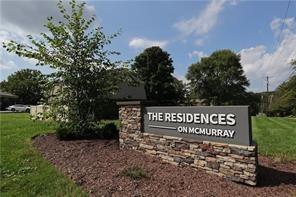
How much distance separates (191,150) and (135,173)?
137 centimetres

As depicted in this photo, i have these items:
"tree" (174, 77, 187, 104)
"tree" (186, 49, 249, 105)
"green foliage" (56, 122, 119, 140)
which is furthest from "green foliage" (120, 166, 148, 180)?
"tree" (186, 49, 249, 105)

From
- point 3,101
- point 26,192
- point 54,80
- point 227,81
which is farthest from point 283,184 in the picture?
point 3,101

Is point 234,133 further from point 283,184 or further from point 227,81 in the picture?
point 227,81

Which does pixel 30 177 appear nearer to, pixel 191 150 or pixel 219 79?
pixel 191 150

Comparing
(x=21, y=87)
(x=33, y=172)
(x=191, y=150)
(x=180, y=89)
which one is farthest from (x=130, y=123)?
(x=21, y=87)

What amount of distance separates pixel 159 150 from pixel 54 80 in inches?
217

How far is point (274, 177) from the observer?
6.35 meters

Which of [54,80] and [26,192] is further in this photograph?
[54,80]

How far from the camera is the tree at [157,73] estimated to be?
41750mm

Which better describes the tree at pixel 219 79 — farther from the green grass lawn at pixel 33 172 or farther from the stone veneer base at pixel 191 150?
the stone veneer base at pixel 191 150

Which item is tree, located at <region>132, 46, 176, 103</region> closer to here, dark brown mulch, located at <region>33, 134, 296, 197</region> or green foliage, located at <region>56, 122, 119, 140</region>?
green foliage, located at <region>56, 122, 119, 140</region>

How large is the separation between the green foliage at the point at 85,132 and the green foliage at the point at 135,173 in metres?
4.86

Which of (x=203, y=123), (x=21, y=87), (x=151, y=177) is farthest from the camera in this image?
(x=21, y=87)

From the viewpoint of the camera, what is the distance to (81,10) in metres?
11.6
